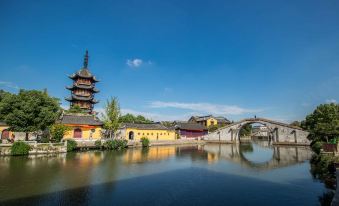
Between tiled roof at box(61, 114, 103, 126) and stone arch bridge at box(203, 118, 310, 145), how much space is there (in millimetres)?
29744

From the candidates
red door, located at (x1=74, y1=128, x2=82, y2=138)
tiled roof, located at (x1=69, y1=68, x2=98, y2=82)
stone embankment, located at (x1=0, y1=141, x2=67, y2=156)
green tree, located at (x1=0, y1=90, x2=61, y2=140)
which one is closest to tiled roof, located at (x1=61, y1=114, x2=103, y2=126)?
red door, located at (x1=74, y1=128, x2=82, y2=138)

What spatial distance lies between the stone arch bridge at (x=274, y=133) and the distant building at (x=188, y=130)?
5437 mm

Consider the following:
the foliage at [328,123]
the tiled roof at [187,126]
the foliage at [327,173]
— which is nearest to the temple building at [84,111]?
the tiled roof at [187,126]

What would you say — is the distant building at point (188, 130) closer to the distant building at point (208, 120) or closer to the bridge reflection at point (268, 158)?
the distant building at point (208, 120)

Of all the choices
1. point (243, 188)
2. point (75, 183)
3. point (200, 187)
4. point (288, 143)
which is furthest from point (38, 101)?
point (288, 143)

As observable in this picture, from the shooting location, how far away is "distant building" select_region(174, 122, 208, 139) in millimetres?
57463

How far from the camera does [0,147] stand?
979 inches

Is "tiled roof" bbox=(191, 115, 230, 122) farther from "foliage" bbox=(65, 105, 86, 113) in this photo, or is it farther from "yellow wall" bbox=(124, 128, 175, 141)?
"foliage" bbox=(65, 105, 86, 113)

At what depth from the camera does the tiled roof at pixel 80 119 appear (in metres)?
37.0

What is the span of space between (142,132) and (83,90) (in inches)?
654

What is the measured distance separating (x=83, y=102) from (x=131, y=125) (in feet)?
40.4

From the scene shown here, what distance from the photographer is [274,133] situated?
48.6m

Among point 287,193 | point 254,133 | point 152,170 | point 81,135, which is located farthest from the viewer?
point 254,133

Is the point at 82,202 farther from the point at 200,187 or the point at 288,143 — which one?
the point at 288,143
